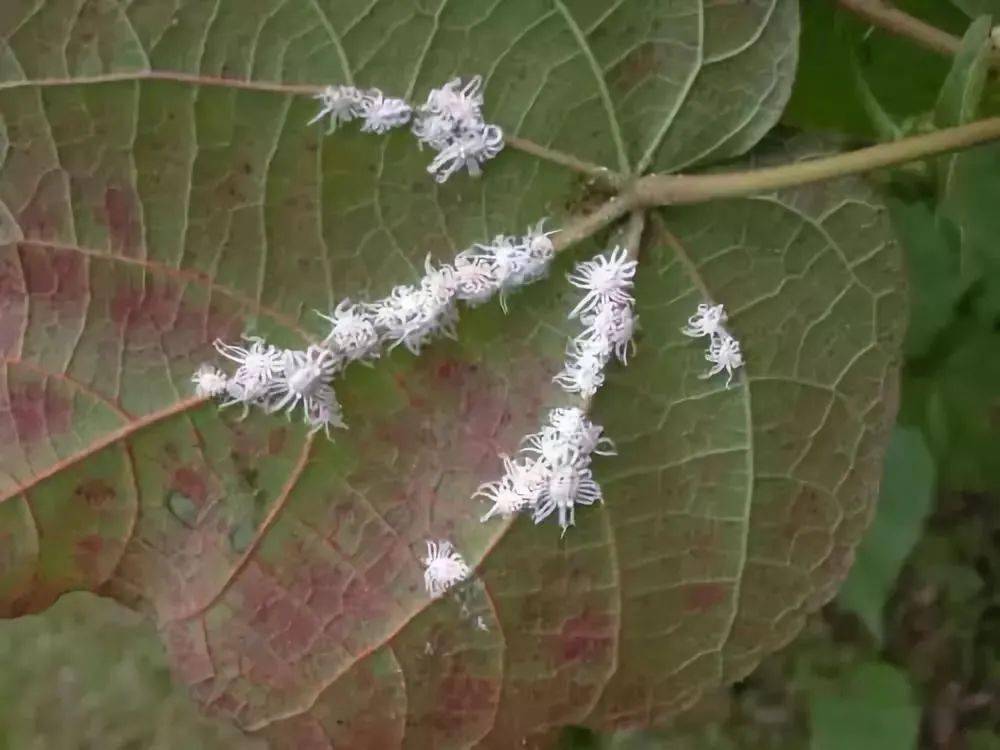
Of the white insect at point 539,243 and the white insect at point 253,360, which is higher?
the white insect at point 539,243

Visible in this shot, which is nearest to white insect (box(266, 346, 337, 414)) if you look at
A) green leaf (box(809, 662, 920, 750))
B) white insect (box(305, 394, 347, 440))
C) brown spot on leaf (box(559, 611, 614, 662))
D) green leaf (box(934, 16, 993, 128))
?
white insect (box(305, 394, 347, 440))

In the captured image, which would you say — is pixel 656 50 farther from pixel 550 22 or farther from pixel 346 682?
pixel 346 682

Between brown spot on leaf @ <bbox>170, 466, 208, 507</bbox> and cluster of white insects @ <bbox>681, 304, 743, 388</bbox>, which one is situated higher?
cluster of white insects @ <bbox>681, 304, 743, 388</bbox>

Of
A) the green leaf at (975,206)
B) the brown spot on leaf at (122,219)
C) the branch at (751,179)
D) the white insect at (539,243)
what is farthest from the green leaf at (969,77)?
the brown spot on leaf at (122,219)

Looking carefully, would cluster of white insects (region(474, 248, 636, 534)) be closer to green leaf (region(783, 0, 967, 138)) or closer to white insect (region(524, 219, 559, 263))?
white insect (region(524, 219, 559, 263))

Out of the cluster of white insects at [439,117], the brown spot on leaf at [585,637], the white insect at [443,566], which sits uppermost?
the cluster of white insects at [439,117]

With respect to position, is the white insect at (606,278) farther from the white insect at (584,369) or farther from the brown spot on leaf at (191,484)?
the brown spot on leaf at (191,484)

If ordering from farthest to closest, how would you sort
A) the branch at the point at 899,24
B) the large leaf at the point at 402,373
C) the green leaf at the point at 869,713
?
the green leaf at the point at 869,713 → the branch at the point at 899,24 → the large leaf at the point at 402,373
